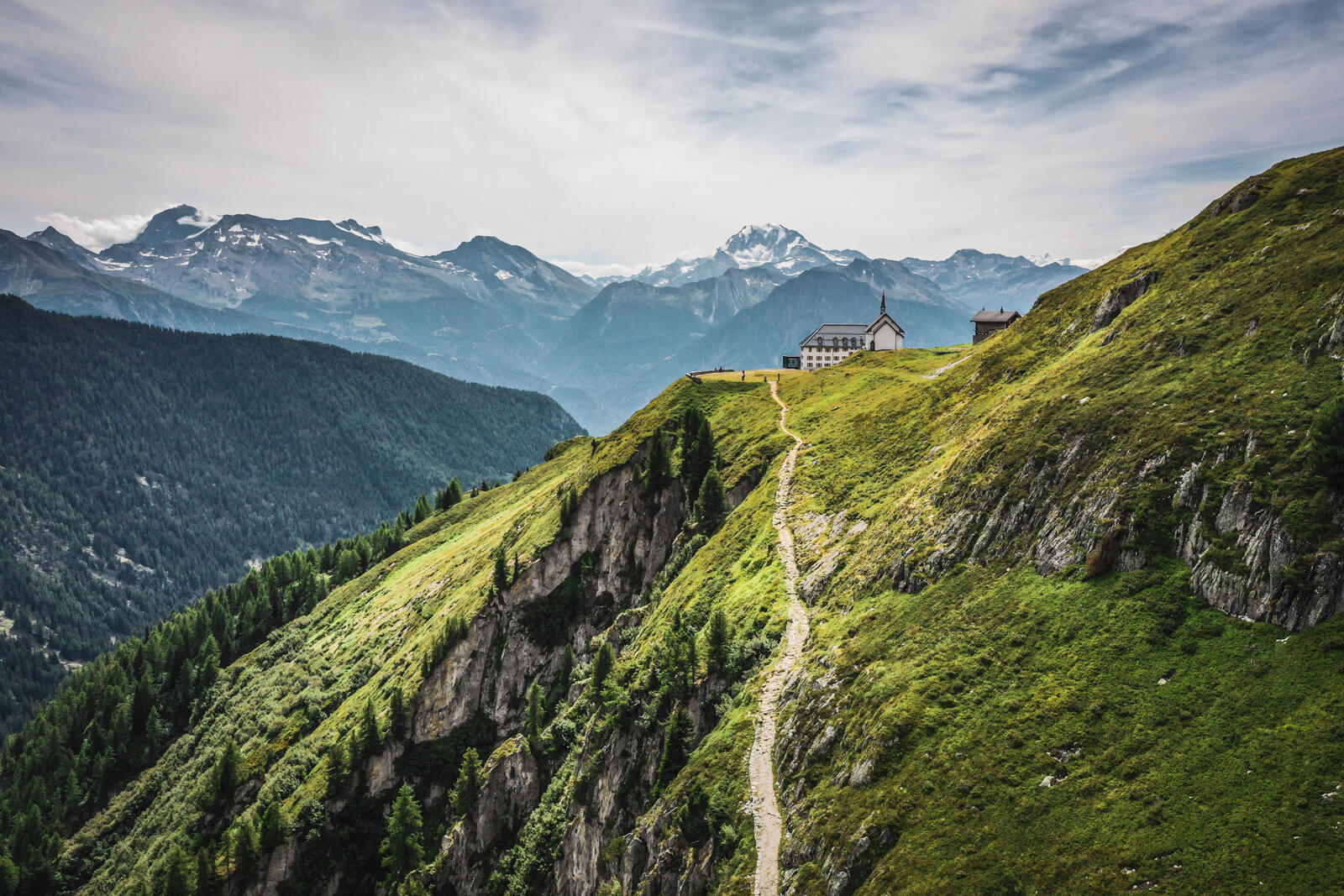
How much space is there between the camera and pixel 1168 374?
42.2 m

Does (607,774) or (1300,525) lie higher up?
(1300,525)

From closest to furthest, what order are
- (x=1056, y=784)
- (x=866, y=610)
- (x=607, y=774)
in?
(x=1056, y=784) < (x=866, y=610) < (x=607, y=774)

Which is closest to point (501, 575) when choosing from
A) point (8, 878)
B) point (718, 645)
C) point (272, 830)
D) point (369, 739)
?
point (369, 739)

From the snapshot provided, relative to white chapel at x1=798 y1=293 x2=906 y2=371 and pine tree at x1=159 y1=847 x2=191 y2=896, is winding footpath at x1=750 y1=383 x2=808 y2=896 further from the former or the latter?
white chapel at x1=798 y1=293 x2=906 y2=371

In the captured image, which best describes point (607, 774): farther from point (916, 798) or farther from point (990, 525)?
point (990, 525)

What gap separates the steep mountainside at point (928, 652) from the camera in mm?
26875

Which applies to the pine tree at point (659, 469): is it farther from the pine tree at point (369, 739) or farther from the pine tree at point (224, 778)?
the pine tree at point (224, 778)

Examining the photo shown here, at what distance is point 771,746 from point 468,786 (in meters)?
48.1

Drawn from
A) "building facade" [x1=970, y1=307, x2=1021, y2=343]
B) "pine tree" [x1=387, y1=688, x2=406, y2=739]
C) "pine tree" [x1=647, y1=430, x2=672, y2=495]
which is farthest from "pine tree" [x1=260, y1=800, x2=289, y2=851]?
"building facade" [x1=970, y1=307, x2=1021, y2=343]

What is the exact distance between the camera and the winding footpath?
3456 centimetres

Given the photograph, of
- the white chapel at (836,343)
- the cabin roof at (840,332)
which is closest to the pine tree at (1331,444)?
the white chapel at (836,343)

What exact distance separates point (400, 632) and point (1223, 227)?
116m

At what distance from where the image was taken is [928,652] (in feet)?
125

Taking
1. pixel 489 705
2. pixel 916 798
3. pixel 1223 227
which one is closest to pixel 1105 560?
pixel 916 798
